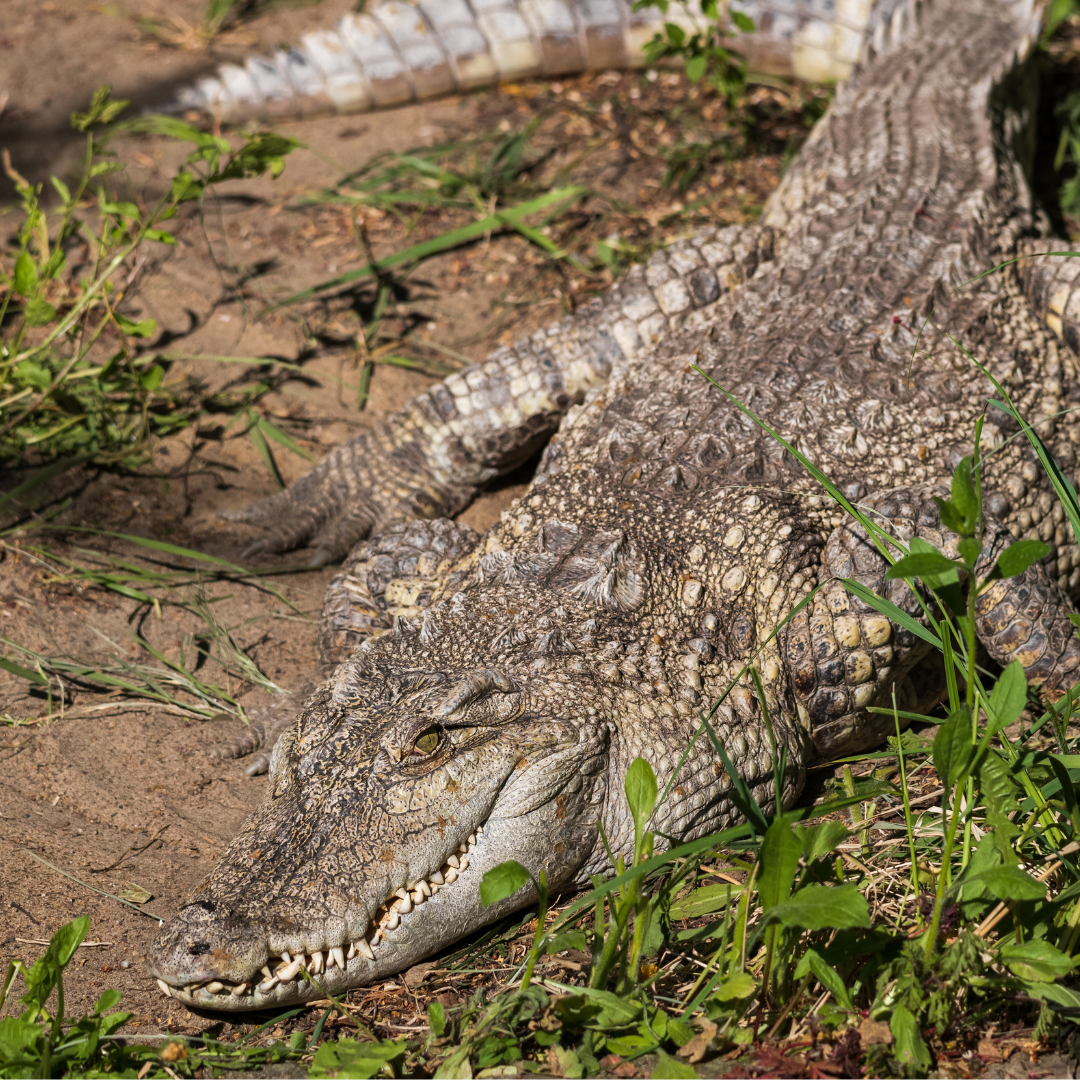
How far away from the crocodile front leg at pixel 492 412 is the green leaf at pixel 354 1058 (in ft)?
6.87

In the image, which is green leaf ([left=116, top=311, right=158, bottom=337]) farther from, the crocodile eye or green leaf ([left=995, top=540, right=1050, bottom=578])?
green leaf ([left=995, top=540, right=1050, bottom=578])

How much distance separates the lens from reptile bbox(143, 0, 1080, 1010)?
6.88ft

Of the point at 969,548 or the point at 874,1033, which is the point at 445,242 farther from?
the point at 874,1033

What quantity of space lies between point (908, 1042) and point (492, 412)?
2681 mm

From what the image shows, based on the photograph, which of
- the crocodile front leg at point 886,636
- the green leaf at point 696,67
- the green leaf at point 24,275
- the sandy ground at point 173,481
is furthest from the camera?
the green leaf at point 696,67

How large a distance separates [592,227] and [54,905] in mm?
3980

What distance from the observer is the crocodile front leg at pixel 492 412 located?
12.5ft

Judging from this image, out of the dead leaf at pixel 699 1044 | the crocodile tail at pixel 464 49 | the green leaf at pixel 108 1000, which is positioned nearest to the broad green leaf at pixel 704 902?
the dead leaf at pixel 699 1044

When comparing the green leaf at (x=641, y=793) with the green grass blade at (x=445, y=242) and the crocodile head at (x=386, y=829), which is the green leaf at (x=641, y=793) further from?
the green grass blade at (x=445, y=242)

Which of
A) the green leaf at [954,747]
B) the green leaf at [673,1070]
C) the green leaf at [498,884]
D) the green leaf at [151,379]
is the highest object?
the green leaf at [151,379]

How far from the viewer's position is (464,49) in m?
5.95

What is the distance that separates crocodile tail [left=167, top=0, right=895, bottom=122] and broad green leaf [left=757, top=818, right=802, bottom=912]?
533 cm

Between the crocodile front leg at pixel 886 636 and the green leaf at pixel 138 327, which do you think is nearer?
the crocodile front leg at pixel 886 636

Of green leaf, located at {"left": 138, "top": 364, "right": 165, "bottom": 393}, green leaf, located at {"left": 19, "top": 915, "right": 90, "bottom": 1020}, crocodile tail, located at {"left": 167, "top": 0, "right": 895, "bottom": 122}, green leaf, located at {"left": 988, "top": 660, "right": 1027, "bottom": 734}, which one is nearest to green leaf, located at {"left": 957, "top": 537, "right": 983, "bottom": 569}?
green leaf, located at {"left": 988, "top": 660, "right": 1027, "bottom": 734}
